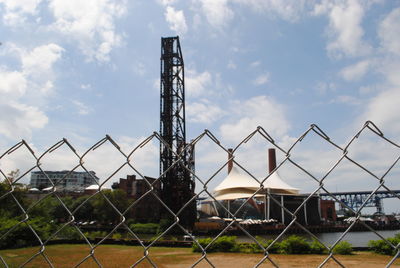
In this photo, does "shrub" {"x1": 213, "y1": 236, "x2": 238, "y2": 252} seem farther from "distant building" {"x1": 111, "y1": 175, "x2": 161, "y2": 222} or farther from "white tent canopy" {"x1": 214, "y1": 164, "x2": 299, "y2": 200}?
"white tent canopy" {"x1": 214, "y1": 164, "x2": 299, "y2": 200}

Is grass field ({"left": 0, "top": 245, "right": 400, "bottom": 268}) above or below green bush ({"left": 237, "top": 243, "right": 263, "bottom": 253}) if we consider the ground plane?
above

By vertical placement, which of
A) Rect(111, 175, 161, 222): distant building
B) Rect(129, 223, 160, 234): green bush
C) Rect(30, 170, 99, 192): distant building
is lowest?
Rect(129, 223, 160, 234): green bush

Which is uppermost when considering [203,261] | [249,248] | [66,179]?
[66,179]

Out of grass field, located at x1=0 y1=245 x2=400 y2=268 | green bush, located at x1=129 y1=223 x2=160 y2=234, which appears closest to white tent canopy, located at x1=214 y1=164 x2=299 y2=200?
green bush, located at x1=129 y1=223 x2=160 y2=234

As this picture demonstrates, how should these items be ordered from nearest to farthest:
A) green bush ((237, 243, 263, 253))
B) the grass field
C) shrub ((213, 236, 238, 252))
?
the grass field, green bush ((237, 243, 263, 253)), shrub ((213, 236, 238, 252))

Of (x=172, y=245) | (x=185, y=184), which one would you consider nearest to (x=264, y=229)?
(x=185, y=184)

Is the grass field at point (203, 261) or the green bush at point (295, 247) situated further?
the green bush at point (295, 247)

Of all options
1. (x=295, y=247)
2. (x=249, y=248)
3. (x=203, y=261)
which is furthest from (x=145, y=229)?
(x=203, y=261)

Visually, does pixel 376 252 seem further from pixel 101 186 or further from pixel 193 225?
pixel 193 225

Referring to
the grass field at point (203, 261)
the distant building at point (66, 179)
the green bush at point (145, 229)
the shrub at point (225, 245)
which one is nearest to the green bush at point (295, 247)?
the grass field at point (203, 261)

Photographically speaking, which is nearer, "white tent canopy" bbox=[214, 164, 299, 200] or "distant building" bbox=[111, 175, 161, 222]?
"white tent canopy" bbox=[214, 164, 299, 200]

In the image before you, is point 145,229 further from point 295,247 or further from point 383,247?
point 383,247

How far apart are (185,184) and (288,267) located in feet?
80.3

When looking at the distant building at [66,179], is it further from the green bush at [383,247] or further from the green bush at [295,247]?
the green bush at [383,247]
